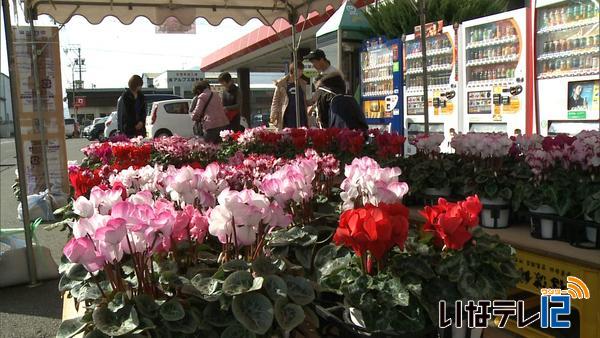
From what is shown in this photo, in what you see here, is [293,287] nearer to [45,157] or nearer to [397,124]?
[45,157]

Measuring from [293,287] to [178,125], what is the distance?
54.0ft

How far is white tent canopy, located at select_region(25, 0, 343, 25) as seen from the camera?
19.7ft

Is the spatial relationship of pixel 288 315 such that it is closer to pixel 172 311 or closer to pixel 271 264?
pixel 271 264

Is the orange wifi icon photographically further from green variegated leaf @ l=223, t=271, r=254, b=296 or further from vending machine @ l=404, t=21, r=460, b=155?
vending machine @ l=404, t=21, r=460, b=155

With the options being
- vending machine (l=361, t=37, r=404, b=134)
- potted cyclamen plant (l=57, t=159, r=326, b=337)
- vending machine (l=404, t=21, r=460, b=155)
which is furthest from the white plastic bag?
potted cyclamen plant (l=57, t=159, r=326, b=337)

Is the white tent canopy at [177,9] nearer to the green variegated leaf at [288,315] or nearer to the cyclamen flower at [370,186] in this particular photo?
the cyclamen flower at [370,186]

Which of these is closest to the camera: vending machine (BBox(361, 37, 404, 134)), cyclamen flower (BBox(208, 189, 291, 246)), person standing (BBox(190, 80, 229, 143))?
cyclamen flower (BBox(208, 189, 291, 246))

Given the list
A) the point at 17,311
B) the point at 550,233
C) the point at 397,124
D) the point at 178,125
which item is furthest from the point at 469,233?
the point at 178,125

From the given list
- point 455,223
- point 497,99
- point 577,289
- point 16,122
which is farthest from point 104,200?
point 497,99

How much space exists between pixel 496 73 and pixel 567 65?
3.06ft

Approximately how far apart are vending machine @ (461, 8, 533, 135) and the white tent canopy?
177 centimetres

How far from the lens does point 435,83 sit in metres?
7.32

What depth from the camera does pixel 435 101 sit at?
7215 mm

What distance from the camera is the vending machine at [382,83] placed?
25.3 feet
